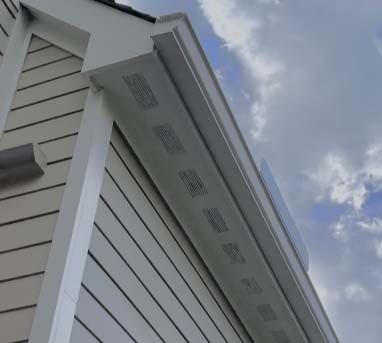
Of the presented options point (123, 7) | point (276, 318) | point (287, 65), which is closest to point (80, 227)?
point (123, 7)

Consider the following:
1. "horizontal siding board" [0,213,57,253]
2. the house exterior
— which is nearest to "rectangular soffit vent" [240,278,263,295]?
the house exterior

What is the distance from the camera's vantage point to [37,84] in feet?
11.6

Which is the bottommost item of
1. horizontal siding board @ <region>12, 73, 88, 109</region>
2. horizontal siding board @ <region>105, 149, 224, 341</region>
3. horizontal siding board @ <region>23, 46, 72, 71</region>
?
horizontal siding board @ <region>105, 149, 224, 341</region>

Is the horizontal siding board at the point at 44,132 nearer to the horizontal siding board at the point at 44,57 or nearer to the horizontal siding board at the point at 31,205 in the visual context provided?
the horizontal siding board at the point at 31,205

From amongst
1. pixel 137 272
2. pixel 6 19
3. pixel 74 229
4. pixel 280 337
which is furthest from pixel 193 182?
pixel 280 337

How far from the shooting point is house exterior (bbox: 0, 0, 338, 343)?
2.83 meters

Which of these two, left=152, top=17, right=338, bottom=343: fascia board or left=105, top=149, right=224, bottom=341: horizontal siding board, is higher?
left=152, top=17, right=338, bottom=343: fascia board

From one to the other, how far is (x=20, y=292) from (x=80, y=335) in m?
0.28

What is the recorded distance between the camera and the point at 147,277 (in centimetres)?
338

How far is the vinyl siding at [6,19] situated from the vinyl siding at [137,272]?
2.55ft

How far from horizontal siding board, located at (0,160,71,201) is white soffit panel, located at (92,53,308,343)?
18.8 inches

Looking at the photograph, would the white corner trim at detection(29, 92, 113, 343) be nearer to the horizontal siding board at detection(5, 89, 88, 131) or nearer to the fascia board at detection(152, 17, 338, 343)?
the horizontal siding board at detection(5, 89, 88, 131)

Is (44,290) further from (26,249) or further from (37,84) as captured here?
(37,84)

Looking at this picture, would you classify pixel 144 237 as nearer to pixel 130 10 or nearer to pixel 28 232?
pixel 28 232
